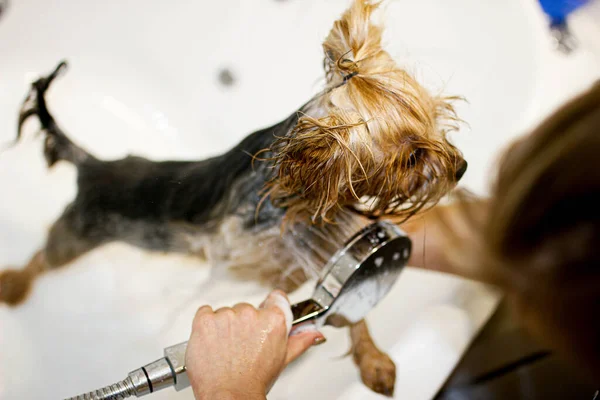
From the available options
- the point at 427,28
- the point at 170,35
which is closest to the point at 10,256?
the point at 170,35

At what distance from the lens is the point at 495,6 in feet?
4.89

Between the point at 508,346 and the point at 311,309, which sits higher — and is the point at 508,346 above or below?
below

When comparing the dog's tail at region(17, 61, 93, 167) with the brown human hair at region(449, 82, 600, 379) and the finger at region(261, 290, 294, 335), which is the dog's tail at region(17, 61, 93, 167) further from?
the brown human hair at region(449, 82, 600, 379)

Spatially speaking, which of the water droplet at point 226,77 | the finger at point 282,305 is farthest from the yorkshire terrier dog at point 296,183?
the water droplet at point 226,77

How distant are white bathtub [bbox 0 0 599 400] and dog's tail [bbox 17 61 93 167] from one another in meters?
0.05

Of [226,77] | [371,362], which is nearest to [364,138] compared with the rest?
[371,362]

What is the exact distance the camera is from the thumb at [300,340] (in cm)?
91

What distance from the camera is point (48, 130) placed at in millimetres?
1372

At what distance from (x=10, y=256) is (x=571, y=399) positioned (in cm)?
140

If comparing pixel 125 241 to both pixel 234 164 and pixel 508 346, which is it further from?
pixel 508 346

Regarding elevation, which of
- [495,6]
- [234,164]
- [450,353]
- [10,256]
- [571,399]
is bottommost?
[571,399]

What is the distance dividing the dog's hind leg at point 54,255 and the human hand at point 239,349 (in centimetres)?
54

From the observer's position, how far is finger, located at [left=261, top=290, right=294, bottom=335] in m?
0.89

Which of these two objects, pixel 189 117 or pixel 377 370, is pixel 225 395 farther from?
pixel 189 117
